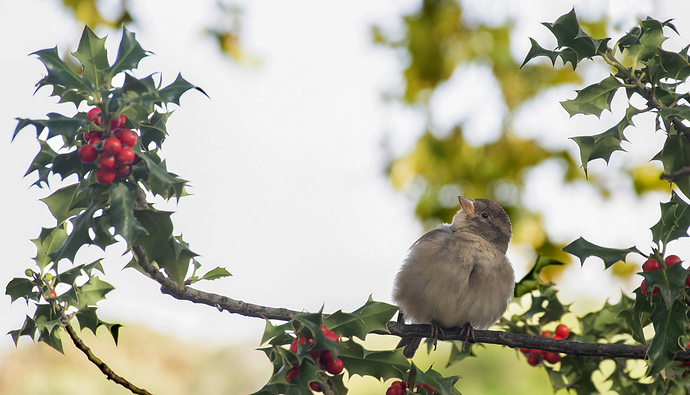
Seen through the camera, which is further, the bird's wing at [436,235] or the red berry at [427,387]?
the bird's wing at [436,235]

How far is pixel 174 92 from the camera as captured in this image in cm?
177

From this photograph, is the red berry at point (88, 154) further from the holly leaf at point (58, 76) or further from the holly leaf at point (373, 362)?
the holly leaf at point (373, 362)

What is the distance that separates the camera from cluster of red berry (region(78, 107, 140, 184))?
161 centimetres

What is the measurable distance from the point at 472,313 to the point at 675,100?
1729 millimetres

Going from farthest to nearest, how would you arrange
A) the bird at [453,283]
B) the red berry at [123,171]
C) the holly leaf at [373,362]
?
1. the bird at [453,283]
2. the holly leaf at [373,362]
3. the red berry at [123,171]

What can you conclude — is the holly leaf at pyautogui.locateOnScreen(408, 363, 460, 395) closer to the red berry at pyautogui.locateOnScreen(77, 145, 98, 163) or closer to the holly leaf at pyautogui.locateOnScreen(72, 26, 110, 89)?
the red berry at pyautogui.locateOnScreen(77, 145, 98, 163)

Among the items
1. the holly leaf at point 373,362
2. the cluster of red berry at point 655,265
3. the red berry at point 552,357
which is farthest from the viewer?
the red berry at point 552,357

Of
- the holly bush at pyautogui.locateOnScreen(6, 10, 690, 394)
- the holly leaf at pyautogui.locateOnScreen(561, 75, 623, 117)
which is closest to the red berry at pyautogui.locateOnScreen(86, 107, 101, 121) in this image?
the holly bush at pyautogui.locateOnScreen(6, 10, 690, 394)

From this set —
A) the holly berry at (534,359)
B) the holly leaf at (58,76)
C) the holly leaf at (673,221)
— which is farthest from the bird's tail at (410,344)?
the holly leaf at (58,76)

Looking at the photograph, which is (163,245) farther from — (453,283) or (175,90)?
(453,283)

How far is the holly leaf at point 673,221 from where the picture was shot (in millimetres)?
1960

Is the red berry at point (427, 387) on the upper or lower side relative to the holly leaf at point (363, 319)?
lower

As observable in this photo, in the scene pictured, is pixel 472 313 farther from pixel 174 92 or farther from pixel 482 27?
pixel 482 27

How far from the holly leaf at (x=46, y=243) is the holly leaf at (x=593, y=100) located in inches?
75.6
